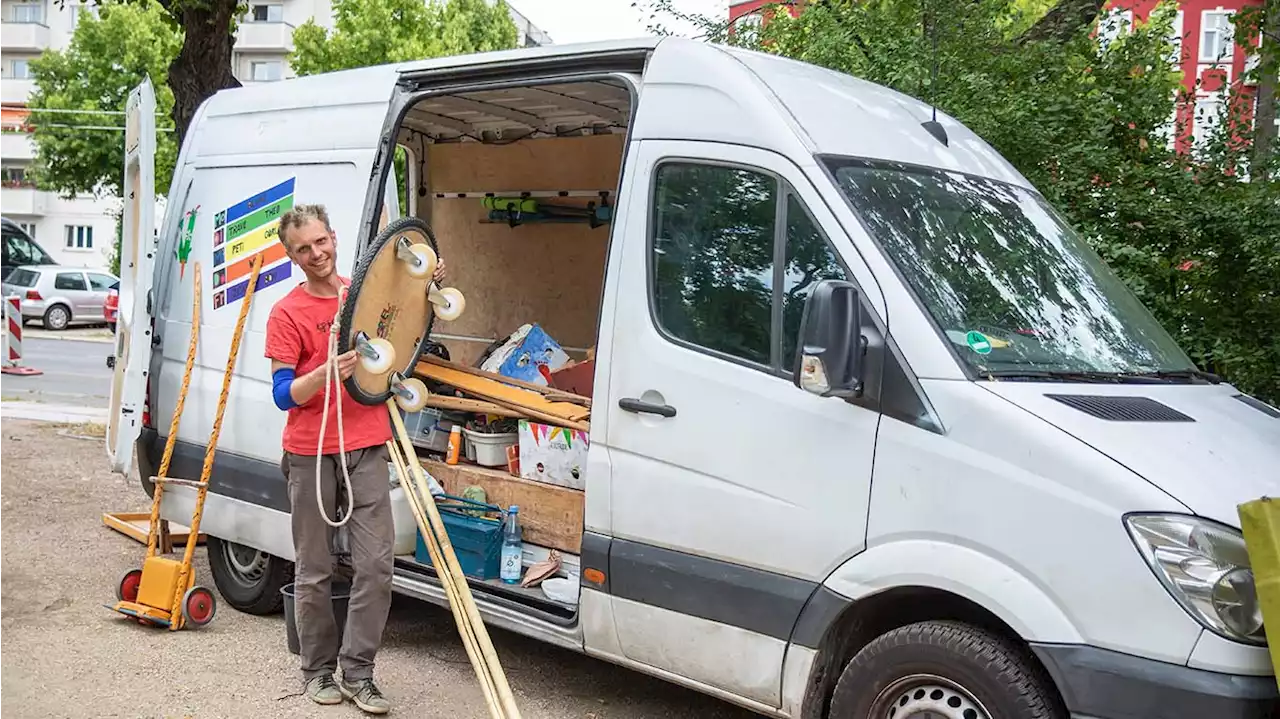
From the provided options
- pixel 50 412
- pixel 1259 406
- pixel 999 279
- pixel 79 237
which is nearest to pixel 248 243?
pixel 999 279

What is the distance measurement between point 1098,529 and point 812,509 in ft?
2.99

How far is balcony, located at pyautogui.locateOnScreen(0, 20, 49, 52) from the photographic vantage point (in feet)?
167

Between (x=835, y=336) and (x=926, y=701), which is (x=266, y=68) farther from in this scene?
(x=926, y=701)

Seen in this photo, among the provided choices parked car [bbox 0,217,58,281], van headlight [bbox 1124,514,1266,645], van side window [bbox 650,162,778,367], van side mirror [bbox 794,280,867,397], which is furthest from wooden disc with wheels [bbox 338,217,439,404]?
parked car [bbox 0,217,58,281]

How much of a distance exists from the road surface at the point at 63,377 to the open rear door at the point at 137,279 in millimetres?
8982

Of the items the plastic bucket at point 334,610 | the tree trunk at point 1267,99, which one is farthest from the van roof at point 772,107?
the tree trunk at point 1267,99

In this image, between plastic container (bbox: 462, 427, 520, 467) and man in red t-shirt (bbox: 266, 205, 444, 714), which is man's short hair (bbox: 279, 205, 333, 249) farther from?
plastic container (bbox: 462, 427, 520, 467)

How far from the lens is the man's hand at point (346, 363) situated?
448cm

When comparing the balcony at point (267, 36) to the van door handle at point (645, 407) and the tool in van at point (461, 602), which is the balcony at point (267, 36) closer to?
the tool in van at point (461, 602)

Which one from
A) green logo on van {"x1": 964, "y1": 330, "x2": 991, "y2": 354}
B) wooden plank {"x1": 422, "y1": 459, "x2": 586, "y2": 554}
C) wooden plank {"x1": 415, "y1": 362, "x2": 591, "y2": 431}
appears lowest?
wooden plank {"x1": 422, "y1": 459, "x2": 586, "y2": 554}

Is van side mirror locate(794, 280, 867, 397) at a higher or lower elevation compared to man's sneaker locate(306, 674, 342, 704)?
higher

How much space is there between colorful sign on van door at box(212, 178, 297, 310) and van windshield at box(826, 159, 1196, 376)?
9.81 feet

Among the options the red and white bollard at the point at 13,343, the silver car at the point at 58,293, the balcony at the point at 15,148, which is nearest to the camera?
the red and white bollard at the point at 13,343

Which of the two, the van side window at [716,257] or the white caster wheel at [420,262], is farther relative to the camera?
the white caster wheel at [420,262]
